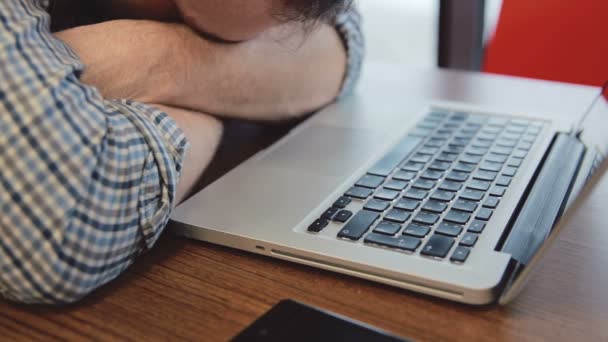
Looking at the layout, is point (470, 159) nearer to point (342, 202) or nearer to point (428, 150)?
point (428, 150)

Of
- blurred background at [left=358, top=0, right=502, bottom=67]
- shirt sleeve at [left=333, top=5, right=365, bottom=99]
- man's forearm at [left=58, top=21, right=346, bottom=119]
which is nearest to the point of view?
man's forearm at [left=58, top=21, right=346, bottom=119]

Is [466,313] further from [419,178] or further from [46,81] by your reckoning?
[46,81]

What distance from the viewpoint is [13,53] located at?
484 millimetres

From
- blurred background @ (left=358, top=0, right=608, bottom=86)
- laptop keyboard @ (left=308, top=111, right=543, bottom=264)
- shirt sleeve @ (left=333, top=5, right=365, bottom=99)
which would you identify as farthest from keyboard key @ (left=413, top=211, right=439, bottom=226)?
blurred background @ (left=358, top=0, right=608, bottom=86)

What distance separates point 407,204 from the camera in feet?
1.93

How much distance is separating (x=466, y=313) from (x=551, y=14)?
0.77m

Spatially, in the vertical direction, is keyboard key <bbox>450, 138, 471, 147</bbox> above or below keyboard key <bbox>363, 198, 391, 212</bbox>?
below

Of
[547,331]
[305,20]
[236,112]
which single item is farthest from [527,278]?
[236,112]

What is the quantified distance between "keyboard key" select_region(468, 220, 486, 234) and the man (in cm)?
25

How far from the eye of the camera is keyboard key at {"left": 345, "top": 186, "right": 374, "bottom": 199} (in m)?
0.61

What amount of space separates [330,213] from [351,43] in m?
0.42

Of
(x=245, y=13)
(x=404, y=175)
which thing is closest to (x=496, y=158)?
(x=404, y=175)

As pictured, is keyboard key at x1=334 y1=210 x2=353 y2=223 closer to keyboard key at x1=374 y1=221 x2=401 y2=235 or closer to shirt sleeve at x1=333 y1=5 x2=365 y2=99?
keyboard key at x1=374 y1=221 x2=401 y2=235

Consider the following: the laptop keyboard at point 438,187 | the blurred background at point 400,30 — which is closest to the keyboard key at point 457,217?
the laptop keyboard at point 438,187
